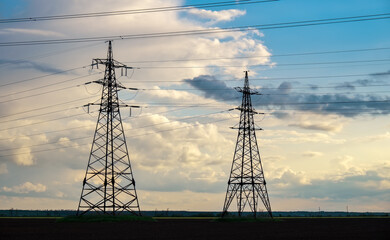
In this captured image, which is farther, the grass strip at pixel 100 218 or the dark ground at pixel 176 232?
the grass strip at pixel 100 218

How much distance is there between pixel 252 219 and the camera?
90375mm

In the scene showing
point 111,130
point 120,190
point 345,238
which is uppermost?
point 111,130

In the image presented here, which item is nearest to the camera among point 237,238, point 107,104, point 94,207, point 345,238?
point 237,238

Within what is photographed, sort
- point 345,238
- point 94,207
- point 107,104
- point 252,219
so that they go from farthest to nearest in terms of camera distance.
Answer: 1. point 252,219
2. point 107,104
3. point 94,207
4. point 345,238

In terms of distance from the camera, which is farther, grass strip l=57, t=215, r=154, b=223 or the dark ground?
grass strip l=57, t=215, r=154, b=223

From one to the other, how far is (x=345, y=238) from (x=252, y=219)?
44703 millimetres

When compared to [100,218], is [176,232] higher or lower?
lower

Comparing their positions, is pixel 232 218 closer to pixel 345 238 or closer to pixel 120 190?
pixel 120 190

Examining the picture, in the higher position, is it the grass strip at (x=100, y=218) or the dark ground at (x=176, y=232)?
the grass strip at (x=100, y=218)

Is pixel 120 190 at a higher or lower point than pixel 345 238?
higher

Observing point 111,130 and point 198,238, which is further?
point 111,130

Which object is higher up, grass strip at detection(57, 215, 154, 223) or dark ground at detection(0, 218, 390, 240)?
grass strip at detection(57, 215, 154, 223)

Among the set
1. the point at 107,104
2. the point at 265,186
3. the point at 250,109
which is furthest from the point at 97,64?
the point at 265,186

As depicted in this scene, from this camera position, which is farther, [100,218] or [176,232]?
[100,218]
